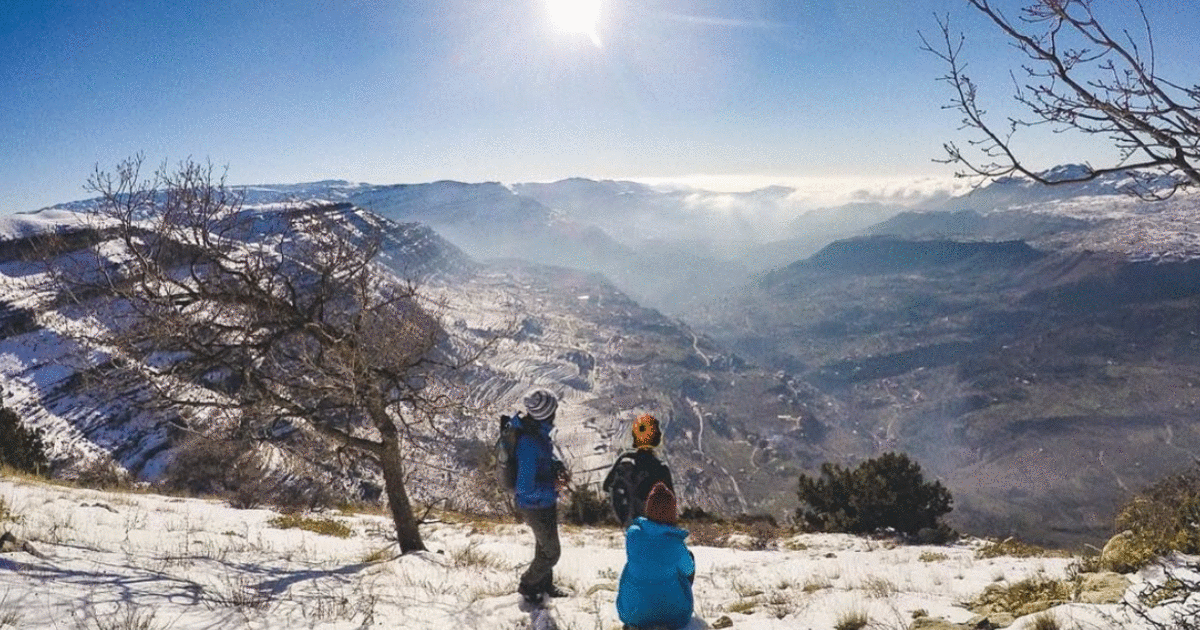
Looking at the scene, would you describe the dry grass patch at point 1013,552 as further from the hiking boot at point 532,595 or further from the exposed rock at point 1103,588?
the hiking boot at point 532,595

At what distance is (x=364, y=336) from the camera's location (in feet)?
38.0

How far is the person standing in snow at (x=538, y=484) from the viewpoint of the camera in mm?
7379

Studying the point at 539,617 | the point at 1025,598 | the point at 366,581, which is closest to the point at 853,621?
the point at 1025,598

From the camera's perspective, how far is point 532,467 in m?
7.44

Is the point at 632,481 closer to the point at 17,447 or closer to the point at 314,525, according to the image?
the point at 314,525

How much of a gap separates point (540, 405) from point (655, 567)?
2354 millimetres

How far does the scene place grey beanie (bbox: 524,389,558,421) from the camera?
Result: 7.35m

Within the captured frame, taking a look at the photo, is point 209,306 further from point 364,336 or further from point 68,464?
point 68,464

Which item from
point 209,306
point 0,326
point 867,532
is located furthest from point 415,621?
point 0,326

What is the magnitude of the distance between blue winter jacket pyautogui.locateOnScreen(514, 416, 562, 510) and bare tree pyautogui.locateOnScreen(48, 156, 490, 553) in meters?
3.12

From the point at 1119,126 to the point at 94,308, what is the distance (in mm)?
13219

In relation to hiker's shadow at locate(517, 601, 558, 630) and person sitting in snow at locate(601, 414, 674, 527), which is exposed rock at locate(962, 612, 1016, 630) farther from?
hiker's shadow at locate(517, 601, 558, 630)

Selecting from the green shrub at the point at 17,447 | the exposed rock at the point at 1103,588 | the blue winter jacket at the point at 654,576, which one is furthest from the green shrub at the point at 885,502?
the green shrub at the point at 17,447

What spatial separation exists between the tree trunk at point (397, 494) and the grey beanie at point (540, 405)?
5.14 meters
